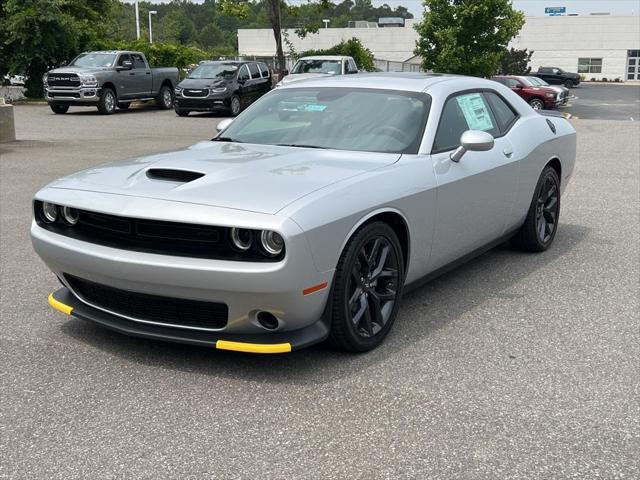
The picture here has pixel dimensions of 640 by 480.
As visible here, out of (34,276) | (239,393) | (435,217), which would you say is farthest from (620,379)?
(34,276)

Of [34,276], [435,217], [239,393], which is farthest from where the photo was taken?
[34,276]

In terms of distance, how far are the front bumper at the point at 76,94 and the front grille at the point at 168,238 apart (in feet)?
67.9

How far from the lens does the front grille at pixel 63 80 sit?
77.5 feet

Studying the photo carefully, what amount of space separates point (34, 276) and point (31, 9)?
25.8 meters

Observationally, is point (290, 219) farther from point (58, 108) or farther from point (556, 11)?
point (556, 11)

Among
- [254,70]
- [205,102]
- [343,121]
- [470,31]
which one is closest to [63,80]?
[205,102]

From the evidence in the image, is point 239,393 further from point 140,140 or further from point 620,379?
point 140,140

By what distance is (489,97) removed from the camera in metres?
6.08

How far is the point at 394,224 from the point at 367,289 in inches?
18.4

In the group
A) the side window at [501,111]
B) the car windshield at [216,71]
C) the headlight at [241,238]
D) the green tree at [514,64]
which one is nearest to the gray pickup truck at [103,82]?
the car windshield at [216,71]

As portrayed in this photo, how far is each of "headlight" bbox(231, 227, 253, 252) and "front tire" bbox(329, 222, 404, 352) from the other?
0.50m

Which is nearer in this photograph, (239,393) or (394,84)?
(239,393)

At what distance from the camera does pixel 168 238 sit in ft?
12.8

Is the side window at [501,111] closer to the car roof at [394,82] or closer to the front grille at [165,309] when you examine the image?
the car roof at [394,82]
